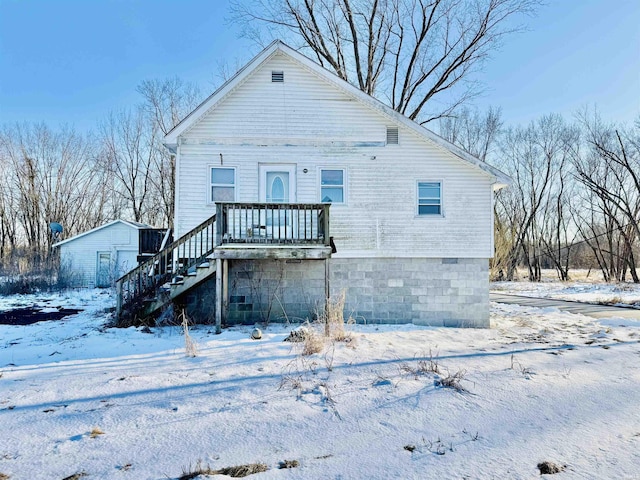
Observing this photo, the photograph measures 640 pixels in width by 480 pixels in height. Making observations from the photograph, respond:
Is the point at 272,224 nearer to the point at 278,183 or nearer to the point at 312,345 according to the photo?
the point at 278,183

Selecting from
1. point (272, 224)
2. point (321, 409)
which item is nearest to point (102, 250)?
point (272, 224)

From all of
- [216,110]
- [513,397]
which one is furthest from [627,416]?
[216,110]

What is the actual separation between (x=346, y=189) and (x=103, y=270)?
1955 cm

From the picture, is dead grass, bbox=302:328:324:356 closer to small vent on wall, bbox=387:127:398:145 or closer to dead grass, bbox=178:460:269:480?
dead grass, bbox=178:460:269:480

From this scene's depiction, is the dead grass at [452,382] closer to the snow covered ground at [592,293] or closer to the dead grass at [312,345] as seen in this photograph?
the dead grass at [312,345]

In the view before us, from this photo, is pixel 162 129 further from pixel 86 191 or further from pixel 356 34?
pixel 356 34

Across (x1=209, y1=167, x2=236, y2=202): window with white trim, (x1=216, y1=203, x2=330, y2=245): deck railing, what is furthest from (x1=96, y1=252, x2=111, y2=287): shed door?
(x1=216, y1=203, x2=330, y2=245): deck railing

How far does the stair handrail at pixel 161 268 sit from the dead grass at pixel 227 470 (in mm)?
6501

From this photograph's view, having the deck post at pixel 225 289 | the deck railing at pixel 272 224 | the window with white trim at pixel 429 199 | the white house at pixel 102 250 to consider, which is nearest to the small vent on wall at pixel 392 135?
the window with white trim at pixel 429 199

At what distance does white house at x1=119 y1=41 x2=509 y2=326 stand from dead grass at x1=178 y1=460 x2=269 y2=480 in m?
7.46

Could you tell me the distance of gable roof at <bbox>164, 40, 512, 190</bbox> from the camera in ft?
34.1

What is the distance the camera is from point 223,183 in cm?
1056

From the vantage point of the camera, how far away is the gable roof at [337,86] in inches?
409

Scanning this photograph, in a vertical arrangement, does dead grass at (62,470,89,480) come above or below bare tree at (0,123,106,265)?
below
